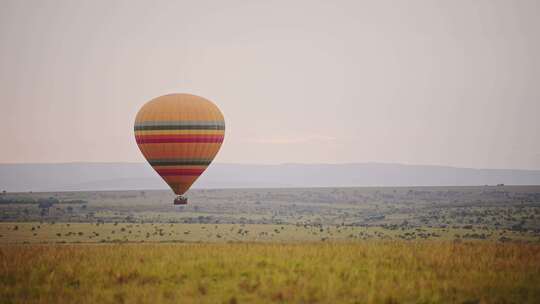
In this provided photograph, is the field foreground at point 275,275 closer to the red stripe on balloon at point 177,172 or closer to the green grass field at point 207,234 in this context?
the red stripe on balloon at point 177,172

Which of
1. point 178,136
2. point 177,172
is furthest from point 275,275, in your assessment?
point 177,172

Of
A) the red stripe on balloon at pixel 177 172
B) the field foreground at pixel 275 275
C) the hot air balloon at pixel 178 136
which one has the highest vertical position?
the hot air balloon at pixel 178 136

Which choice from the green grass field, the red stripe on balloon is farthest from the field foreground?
the green grass field

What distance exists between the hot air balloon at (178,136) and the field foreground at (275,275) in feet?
48.2

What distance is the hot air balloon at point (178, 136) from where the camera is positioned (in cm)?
4347

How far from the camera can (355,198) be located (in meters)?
199

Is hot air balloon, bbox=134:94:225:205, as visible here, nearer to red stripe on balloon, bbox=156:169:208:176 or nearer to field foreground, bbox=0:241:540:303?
red stripe on balloon, bbox=156:169:208:176

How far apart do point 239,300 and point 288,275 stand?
3.10m

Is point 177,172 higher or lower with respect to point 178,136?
lower

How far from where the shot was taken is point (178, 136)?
4328cm

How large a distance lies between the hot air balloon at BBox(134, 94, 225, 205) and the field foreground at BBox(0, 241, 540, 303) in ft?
48.2

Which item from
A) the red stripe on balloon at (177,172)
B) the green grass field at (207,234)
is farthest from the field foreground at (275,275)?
the green grass field at (207,234)

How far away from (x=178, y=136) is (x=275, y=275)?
21929 millimetres

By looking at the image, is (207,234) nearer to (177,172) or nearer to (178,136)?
(177,172)
